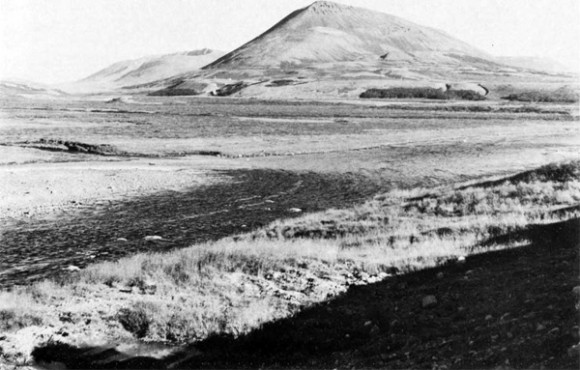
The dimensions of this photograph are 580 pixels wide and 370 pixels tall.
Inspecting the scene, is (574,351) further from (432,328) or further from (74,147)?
(74,147)

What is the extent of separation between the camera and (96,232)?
22.4 m

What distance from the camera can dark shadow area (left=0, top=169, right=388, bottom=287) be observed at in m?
19.3

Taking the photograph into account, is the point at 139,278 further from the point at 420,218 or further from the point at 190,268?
the point at 420,218

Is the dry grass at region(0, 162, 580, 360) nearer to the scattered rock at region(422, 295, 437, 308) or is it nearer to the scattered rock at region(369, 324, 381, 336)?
the scattered rock at region(369, 324, 381, 336)

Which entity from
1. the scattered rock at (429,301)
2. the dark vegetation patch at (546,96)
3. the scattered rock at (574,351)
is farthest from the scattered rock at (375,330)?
the dark vegetation patch at (546,96)

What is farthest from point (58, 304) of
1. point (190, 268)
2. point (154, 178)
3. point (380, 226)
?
point (154, 178)

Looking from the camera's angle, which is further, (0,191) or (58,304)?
(0,191)

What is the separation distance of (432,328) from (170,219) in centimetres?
1496

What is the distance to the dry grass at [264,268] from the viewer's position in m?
13.1

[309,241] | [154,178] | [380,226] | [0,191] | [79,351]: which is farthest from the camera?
[154,178]

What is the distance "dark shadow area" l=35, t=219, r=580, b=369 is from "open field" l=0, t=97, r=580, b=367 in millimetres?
85

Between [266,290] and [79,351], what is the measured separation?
4.63 m

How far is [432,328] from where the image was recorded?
38.3ft

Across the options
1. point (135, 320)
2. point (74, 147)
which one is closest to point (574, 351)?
point (135, 320)
